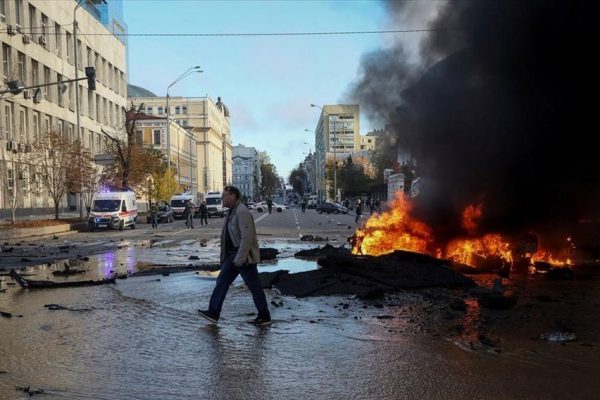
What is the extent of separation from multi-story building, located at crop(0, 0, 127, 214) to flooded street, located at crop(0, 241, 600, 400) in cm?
2766

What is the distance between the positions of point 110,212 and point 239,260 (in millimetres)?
27075

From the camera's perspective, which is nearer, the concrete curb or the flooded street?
the flooded street

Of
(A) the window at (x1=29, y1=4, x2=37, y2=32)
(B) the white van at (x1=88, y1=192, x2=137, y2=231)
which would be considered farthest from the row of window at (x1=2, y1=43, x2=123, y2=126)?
(B) the white van at (x1=88, y1=192, x2=137, y2=231)

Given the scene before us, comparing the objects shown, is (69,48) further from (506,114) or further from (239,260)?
(239,260)

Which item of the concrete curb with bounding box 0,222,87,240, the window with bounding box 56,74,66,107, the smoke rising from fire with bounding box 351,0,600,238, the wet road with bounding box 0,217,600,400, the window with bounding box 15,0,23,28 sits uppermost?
the window with bounding box 15,0,23,28

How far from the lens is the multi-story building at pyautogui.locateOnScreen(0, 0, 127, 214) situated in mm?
36750

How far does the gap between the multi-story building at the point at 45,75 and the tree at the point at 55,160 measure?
148 centimetres

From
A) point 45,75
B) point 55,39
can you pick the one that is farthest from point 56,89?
point 55,39

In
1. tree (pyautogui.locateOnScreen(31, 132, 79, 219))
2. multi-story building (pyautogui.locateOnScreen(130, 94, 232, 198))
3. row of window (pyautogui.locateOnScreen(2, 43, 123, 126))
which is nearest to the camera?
tree (pyautogui.locateOnScreen(31, 132, 79, 219))

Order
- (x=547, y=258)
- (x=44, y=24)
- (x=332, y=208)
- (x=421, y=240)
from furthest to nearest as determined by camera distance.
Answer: (x=332, y=208) → (x=44, y=24) → (x=421, y=240) → (x=547, y=258)

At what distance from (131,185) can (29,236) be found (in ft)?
63.1

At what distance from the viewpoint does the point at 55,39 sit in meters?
45.2

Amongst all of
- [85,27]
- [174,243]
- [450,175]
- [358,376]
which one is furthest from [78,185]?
[358,376]

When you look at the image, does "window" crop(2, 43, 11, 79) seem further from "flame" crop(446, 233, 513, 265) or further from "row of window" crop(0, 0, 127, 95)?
"flame" crop(446, 233, 513, 265)
